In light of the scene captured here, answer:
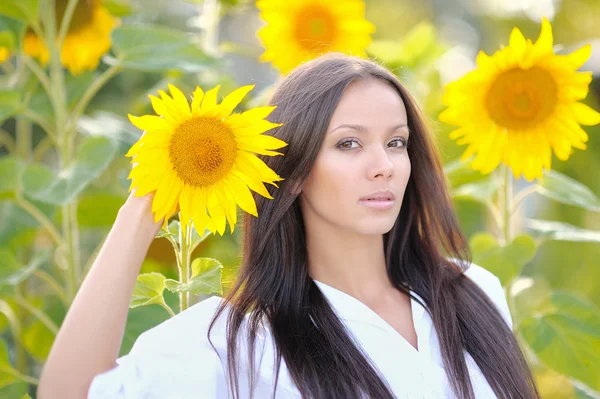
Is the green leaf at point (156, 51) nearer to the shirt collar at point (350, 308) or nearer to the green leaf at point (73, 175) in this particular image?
the green leaf at point (73, 175)

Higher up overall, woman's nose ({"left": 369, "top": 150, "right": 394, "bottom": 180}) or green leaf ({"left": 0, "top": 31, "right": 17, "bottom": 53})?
green leaf ({"left": 0, "top": 31, "right": 17, "bottom": 53})

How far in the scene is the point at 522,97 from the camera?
137cm

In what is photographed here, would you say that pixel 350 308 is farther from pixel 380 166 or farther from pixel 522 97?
pixel 522 97

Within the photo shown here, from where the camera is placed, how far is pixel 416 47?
1.95 m

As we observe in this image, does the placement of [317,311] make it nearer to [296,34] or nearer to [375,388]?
[375,388]

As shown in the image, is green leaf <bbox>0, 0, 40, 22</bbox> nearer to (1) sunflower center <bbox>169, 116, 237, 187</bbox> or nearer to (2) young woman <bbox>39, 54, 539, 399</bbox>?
(2) young woman <bbox>39, 54, 539, 399</bbox>

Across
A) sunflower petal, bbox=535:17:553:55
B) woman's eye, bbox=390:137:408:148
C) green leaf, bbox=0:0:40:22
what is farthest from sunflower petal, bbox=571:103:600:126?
green leaf, bbox=0:0:40:22

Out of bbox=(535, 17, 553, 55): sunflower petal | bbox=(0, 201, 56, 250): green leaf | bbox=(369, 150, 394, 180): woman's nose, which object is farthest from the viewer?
bbox=(0, 201, 56, 250): green leaf

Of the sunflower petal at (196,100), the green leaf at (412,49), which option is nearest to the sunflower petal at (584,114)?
the green leaf at (412,49)

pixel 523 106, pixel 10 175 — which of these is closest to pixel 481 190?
pixel 523 106

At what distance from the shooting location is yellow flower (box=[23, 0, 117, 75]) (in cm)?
182

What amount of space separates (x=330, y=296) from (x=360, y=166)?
0.22 meters

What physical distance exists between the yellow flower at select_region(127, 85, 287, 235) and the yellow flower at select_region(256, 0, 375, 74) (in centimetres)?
80

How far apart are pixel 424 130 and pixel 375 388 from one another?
1.53ft
